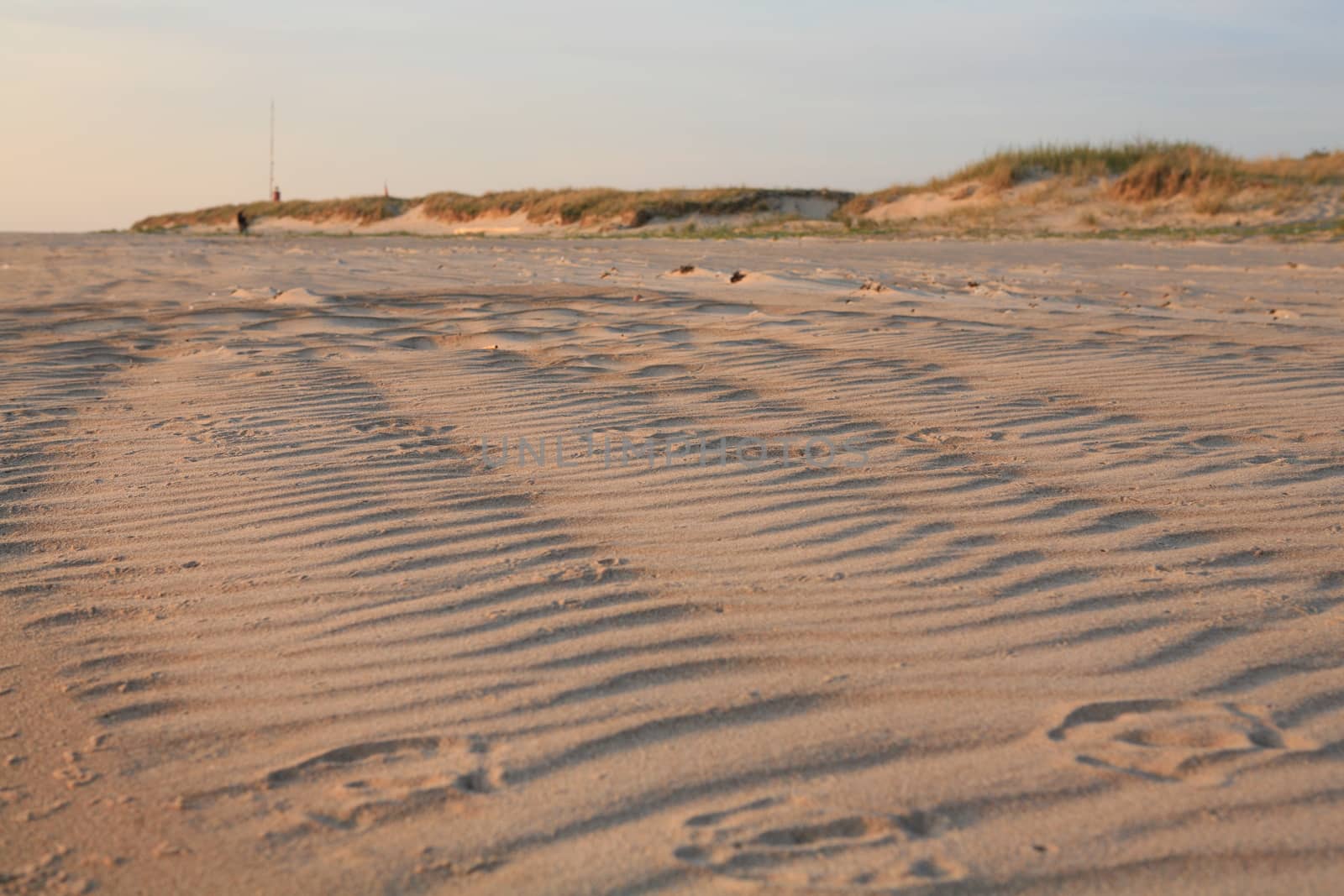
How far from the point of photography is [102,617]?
9.43 feet

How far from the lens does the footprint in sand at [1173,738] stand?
7.11ft

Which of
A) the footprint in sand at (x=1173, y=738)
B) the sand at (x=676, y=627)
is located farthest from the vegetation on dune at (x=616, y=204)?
the footprint in sand at (x=1173, y=738)

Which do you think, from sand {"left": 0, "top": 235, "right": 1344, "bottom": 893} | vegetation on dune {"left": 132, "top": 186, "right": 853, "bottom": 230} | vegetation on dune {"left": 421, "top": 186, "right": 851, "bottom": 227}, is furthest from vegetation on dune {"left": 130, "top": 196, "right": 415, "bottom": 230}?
sand {"left": 0, "top": 235, "right": 1344, "bottom": 893}

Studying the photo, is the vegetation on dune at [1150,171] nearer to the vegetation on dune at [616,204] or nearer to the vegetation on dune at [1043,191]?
the vegetation on dune at [1043,191]

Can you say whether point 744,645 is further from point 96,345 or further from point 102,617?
point 96,345

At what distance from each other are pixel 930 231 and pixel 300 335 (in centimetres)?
1512

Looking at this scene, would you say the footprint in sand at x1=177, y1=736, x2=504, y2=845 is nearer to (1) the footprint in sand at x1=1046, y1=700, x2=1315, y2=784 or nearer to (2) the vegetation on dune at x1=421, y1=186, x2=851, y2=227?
(1) the footprint in sand at x1=1046, y1=700, x2=1315, y2=784

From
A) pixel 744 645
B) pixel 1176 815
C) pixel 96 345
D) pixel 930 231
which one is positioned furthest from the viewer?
pixel 930 231

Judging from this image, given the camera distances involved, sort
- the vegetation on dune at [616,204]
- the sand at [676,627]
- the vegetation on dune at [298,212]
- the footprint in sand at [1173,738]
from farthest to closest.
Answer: the vegetation on dune at [298,212], the vegetation on dune at [616,204], the footprint in sand at [1173,738], the sand at [676,627]

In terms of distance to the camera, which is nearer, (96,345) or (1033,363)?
(1033,363)

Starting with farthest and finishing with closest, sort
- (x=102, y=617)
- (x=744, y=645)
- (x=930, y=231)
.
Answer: (x=930, y=231) → (x=102, y=617) → (x=744, y=645)

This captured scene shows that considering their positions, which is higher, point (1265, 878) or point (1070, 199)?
point (1070, 199)

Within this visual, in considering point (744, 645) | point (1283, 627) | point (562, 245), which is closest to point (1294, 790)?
point (1283, 627)

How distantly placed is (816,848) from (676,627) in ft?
2.91
